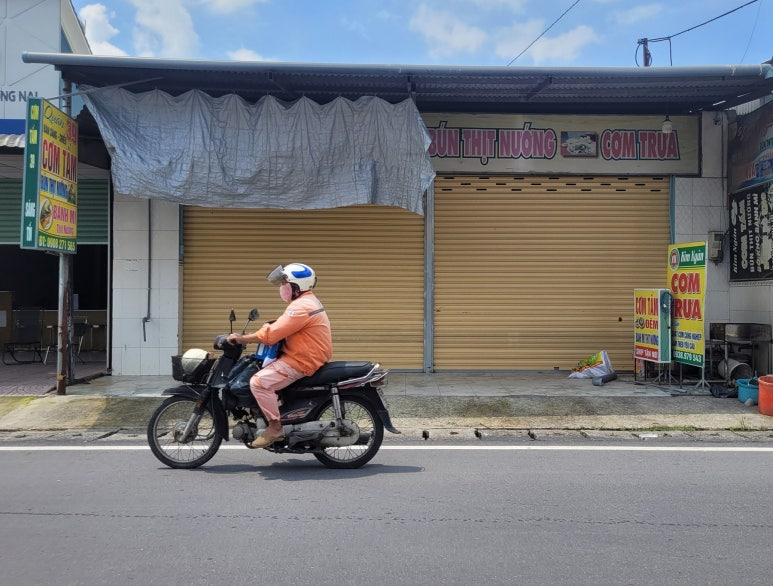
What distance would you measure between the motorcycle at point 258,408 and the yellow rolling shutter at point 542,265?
18.0 ft

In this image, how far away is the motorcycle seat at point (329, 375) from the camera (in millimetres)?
6070

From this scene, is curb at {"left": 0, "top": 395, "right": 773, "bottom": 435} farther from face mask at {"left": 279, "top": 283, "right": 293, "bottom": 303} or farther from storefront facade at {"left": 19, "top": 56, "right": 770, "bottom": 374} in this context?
face mask at {"left": 279, "top": 283, "right": 293, "bottom": 303}

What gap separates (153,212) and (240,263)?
1.71m

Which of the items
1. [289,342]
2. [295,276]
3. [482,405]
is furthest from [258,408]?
[482,405]

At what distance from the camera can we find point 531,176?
11633 mm

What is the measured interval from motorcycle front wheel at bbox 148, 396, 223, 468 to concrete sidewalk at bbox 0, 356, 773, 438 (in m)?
2.23

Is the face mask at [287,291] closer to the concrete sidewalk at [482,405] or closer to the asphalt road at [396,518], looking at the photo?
the asphalt road at [396,518]

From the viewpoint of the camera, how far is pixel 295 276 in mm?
6086

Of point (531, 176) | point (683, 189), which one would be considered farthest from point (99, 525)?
point (683, 189)

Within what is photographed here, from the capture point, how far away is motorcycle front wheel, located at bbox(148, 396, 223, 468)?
20.0ft

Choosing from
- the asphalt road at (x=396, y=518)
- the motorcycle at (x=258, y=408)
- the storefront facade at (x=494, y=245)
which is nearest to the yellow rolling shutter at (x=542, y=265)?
the storefront facade at (x=494, y=245)

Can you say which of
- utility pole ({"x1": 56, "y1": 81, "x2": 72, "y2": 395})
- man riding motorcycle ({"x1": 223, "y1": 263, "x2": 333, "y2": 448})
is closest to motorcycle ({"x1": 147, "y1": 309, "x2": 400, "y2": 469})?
man riding motorcycle ({"x1": 223, "y1": 263, "x2": 333, "y2": 448})

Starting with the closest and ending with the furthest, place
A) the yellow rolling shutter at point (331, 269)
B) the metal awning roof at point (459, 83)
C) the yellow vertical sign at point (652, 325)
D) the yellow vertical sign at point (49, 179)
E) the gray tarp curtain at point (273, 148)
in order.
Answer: the yellow vertical sign at point (49, 179) → the metal awning roof at point (459, 83) → the gray tarp curtain at point (273, 148) → the yellow vertical sign at point (652, 325) → the yellow rolling shutter at point (331, 269)

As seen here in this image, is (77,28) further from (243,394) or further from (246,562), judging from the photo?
(246,562)
